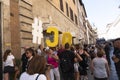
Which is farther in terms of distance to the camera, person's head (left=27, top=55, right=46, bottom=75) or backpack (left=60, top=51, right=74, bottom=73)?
backpack (left=60, top=51, right=74, bottom=73)

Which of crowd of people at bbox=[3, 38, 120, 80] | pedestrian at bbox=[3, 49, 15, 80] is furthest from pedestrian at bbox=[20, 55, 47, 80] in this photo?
pedestrian at bbox=[3, 49, 15, 80]

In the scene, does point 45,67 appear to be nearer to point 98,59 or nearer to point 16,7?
point 98,59

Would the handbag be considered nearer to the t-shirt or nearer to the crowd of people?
the crowd of people

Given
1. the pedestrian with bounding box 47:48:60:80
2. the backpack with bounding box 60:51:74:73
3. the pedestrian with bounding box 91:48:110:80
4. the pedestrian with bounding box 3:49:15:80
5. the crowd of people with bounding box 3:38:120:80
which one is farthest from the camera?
the pedestrian with bounding box 3:49:15:80

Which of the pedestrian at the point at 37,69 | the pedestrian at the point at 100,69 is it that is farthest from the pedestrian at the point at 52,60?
the pedestrian at the point at 37,69

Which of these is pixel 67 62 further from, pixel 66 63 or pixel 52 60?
pixel 52 60

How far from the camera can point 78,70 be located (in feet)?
36.5

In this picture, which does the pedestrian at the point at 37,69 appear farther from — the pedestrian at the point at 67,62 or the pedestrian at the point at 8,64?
the pedestrian at the point at 8,64

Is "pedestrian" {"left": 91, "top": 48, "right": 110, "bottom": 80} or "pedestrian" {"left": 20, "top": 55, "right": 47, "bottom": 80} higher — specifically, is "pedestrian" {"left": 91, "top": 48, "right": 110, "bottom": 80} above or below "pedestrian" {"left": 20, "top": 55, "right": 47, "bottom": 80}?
below

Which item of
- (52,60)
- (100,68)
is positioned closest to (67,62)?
(52,60)

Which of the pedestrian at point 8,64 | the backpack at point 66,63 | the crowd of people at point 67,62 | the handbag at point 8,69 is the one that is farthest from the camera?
the handbag at point 8,69

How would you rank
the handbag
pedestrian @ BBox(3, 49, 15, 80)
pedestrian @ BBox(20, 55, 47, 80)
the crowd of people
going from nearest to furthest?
1. pedestrian @ BBox(20, 55, 47, 80)
2. the crowd of people
3. pedestrian @ BBox(3, 49, 15, 80)
4. the handbag

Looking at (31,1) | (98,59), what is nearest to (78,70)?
(98,59)

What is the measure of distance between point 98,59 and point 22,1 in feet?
17.3
